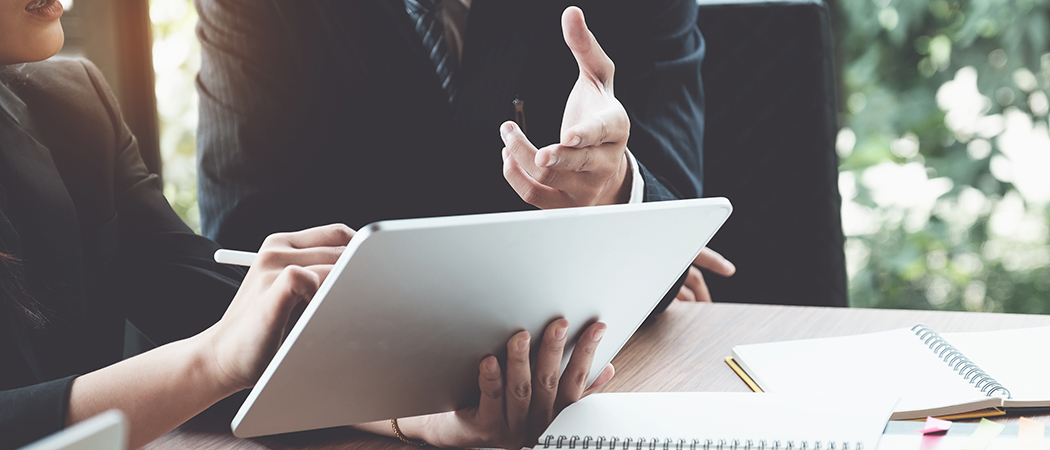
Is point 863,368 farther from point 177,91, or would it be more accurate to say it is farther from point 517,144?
point 177,91

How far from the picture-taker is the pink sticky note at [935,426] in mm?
520

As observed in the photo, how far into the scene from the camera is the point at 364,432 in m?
0.60

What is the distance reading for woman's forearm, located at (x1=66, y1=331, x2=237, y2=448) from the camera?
0.49m

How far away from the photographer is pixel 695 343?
2.52 feet

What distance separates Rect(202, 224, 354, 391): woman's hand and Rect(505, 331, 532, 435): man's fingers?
13 centimetres

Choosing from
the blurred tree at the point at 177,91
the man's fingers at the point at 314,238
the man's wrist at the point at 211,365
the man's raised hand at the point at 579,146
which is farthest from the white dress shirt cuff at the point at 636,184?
the blurred tree at the point at 177,91

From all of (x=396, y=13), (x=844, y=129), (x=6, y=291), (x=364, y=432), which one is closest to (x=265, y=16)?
(x=396, y=13)

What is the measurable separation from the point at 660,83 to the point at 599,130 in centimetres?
44

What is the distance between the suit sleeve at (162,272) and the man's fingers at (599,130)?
14.9 inches

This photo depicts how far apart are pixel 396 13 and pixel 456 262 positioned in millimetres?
712

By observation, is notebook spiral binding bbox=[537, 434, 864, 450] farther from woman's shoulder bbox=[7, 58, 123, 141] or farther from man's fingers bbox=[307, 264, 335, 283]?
woman's shoulder bbox=[7, 58, 123, 141]

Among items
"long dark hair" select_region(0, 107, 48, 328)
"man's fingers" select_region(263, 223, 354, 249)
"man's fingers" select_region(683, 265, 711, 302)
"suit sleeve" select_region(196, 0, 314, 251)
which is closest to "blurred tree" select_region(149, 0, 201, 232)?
"suit sleeve" select_region(196, 0, 314, 251)

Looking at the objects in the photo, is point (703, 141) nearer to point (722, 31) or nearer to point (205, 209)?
point (722, 31)

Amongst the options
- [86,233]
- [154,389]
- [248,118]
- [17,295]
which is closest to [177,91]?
[248,118]
